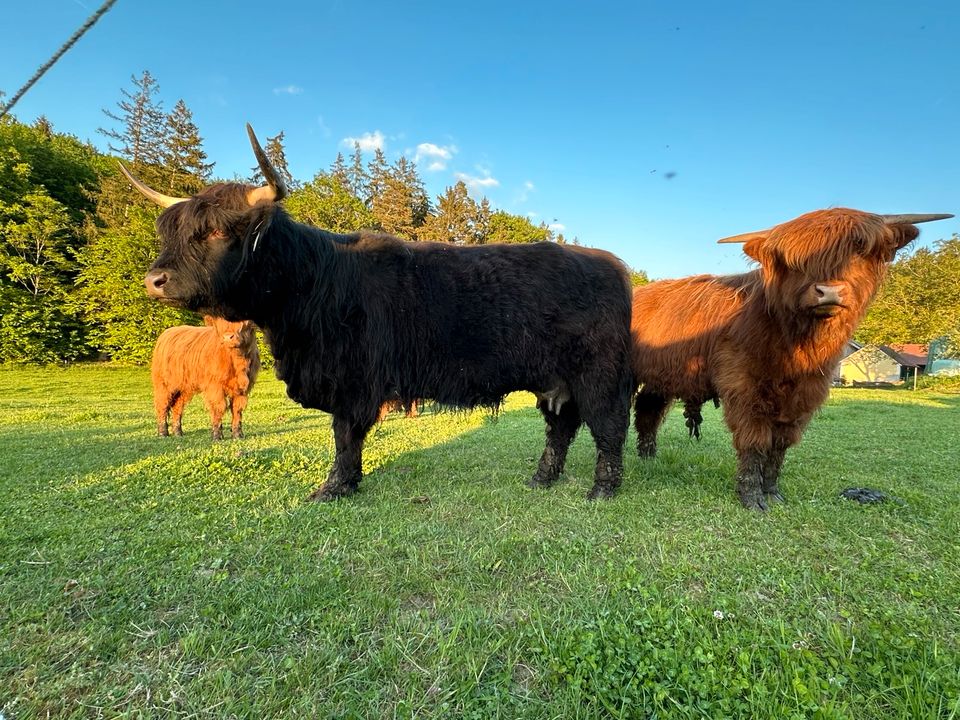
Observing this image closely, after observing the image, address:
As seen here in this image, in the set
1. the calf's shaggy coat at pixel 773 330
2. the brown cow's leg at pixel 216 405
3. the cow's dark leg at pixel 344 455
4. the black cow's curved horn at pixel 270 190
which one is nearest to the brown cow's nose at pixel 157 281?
the black cow's curved horn at pixel 270 190

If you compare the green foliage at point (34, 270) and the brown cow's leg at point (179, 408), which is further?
the green foliage at point (34, 270)

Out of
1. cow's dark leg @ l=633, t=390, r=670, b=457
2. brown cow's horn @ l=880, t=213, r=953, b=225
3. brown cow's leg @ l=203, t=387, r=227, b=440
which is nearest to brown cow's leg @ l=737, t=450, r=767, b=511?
cow's dark leg @ l=633, t=390, r=670, b=457

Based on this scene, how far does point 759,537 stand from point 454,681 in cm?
243

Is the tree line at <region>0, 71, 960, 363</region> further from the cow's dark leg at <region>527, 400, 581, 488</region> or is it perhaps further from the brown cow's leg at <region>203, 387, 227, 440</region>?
the cow's dark leg at <region>527, 400, 581, 488</region>

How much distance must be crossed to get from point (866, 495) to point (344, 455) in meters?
4.56

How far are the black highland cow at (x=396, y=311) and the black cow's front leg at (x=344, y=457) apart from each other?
0.01 m

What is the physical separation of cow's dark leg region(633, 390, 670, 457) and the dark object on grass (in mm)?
1914

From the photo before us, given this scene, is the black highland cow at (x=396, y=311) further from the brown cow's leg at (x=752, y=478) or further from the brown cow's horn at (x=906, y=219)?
the brown cow's horn at (x=906, y=219)

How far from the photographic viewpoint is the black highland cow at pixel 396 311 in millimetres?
3172

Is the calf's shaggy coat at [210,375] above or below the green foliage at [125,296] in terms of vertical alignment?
below

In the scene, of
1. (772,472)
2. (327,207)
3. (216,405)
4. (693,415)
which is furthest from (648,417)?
(327,207)

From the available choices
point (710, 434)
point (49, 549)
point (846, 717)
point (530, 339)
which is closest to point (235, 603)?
point (49, 549)

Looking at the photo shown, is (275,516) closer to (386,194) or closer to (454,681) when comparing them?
(454,681)

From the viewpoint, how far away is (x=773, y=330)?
3.53 metres
